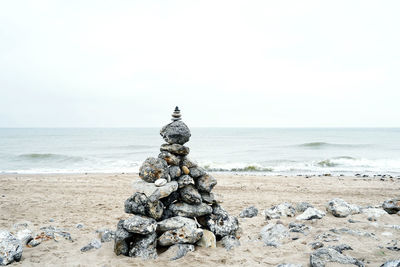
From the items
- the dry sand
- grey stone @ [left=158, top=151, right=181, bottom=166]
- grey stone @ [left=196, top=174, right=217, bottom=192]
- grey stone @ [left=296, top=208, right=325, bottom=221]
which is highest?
grey stone @ [left=158, top=151, right=181, bottom=166]

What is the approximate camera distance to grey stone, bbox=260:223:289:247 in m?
5.54

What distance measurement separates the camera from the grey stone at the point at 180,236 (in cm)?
504

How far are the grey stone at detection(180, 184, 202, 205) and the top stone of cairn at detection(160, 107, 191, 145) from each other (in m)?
1.12

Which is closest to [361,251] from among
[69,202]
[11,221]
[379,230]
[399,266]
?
[399,266]

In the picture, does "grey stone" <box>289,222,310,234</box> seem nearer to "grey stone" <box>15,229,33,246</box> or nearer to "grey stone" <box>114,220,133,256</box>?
"grey stone" <box>114,220,133,256</box>

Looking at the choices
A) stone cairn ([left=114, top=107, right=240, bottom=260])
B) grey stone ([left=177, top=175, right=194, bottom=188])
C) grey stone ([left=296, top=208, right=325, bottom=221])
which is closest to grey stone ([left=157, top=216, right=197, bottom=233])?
stone cairn ([left=114, top=107, right=240, bottom=260])

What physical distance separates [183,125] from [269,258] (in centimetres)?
331

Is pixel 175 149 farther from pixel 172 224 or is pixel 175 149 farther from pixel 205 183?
pixel 172 224

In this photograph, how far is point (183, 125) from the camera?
5773 mm

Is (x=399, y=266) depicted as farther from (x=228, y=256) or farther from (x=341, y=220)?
(x=341, y=220)

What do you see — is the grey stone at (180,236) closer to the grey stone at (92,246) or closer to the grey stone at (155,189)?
the grey stone at (155,189)

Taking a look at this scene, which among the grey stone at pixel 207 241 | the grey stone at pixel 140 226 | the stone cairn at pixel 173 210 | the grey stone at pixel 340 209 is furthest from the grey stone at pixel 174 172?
the grey stone at pixel 340 209

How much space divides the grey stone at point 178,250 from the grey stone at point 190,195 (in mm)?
949

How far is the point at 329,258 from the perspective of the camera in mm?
4180
